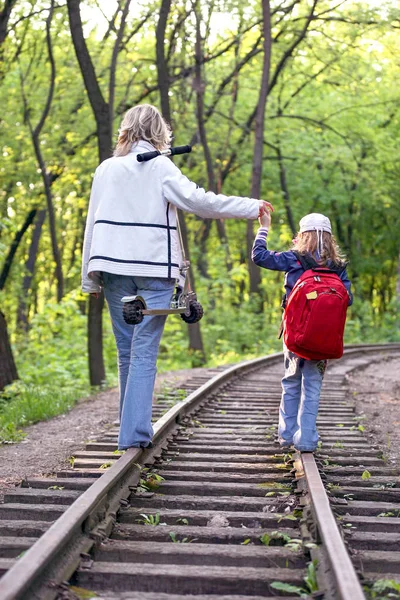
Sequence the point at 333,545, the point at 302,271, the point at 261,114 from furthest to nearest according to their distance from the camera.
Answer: the point at 261,114, the point at 302,271, the point at 333,545

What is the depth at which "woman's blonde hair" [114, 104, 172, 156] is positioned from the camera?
5734 mm

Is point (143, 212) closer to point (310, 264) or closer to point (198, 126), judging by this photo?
point (310, 264)

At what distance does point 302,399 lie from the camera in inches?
240

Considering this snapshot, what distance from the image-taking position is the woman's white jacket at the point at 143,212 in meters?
5.57

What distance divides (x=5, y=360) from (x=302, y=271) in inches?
325

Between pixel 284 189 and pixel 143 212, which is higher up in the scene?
pixel 284 189

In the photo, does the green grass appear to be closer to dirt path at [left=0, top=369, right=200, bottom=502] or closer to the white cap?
dirt path at [left=0, top=369, right=200, bottom=502]

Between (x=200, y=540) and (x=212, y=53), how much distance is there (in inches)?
899

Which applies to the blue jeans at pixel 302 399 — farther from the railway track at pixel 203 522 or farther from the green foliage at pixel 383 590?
the green foliage at pixel 383 590

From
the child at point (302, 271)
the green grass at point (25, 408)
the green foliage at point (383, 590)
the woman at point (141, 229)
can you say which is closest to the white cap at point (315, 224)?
the child at point (302, 271)

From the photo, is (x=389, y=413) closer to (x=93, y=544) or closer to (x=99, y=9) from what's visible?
(x=93, y=544)

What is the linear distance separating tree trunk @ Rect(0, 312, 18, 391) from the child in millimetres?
7491

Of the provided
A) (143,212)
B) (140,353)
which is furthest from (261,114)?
(140,353)

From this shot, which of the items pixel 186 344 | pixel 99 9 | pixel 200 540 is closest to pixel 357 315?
pixel 186 344
